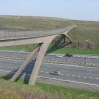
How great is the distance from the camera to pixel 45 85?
39.1 metres

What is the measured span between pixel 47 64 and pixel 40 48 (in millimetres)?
14041

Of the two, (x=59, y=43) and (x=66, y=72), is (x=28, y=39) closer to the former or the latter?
(x=66, y=72)

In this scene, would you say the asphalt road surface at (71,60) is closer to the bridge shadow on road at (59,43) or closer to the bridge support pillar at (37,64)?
the bridge shadow on road at (59,43)

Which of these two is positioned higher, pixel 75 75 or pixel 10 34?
pixel 10 34

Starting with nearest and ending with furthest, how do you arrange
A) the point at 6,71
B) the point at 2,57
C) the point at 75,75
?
1. the point at 75,75
2. the point at 6,71
3. the point at 2,57

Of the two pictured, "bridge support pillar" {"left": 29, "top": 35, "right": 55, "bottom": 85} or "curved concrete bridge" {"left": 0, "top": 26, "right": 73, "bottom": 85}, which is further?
"bridge support pillar" {"left": 29, "top": 35, "right": 55, "bottom": 85}

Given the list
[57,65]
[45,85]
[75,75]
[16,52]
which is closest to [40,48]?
[45,85]

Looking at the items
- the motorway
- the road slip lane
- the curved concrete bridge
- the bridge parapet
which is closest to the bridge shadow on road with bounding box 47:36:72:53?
the motorway

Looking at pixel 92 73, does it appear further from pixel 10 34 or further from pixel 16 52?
pixel 16 52

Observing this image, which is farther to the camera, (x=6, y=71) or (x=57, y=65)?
(x=57, y=65)

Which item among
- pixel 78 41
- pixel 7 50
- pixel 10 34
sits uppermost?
pixel 10 34

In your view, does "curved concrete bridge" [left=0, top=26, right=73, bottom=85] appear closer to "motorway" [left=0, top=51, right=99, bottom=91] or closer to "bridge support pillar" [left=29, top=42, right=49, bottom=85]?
"bridge support pillar" [left=29, top=42, right=49, bottom=85]

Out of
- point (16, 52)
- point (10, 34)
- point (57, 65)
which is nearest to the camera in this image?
point (10, 34)

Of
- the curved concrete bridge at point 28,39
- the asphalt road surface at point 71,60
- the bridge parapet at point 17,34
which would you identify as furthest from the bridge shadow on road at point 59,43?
the bridge parapet at point 17,34
